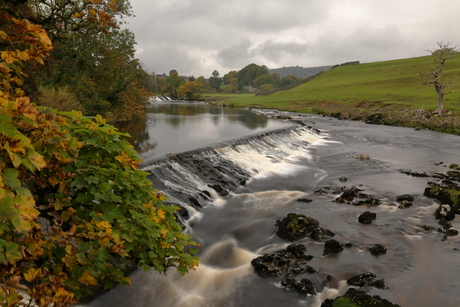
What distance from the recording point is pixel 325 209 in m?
12.3

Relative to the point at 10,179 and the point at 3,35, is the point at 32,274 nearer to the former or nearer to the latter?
the point at 10,179

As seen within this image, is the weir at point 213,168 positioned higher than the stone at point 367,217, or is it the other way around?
the weir at point 213,168

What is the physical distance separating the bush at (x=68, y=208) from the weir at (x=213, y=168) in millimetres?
7279

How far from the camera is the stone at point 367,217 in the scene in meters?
10.6

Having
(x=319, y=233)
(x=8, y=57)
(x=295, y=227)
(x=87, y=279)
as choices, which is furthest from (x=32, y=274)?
(x=319, y=233)

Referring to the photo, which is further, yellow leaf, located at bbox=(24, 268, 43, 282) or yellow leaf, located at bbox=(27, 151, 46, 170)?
yellow leaf, located at bbox=(24, 268, 43, 282)

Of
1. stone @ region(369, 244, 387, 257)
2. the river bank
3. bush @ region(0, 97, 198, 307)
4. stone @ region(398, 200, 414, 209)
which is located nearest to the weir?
stone @ region(369, 244, 387, 257)

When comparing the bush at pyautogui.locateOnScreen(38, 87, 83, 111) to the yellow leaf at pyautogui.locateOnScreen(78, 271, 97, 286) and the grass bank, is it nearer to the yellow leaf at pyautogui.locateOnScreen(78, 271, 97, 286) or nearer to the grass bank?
the yellow leaf at pyautogui.locateOnScreen(78, 271, 97, 286)

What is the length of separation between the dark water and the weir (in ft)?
0.29

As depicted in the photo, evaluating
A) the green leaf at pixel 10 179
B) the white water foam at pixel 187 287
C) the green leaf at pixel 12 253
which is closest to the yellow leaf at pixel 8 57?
the green leaf at pixel 10 179

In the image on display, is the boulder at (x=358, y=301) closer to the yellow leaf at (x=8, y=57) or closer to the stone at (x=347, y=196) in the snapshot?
the stone at (x=347, y=196)

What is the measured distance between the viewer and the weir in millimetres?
12914

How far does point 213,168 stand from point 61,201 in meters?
12.9

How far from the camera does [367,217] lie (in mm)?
10711
